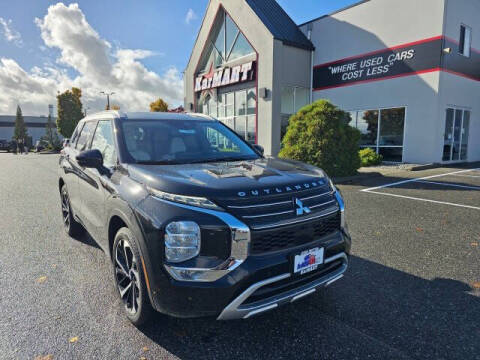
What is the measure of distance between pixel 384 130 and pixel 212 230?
14.0 metres

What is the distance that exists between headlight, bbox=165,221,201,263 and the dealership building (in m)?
13.3

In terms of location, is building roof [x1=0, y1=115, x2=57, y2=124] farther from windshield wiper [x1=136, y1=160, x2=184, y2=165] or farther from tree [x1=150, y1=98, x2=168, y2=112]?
windshield wiper [x1=136, y1=160, x2=184, y2=165]

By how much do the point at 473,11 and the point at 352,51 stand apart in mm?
4907

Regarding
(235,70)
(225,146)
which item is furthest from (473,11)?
(225,146)

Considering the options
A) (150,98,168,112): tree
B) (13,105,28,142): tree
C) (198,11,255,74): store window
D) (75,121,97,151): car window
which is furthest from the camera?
(13,105,28,142): tree

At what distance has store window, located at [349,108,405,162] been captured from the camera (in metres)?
13.6

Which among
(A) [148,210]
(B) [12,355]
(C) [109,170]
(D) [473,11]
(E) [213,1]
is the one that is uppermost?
(E) [213,1]

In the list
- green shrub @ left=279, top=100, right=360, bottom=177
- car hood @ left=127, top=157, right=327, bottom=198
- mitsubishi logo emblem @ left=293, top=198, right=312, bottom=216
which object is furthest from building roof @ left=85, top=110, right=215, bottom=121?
green shrub @ left=279, top=100, right=360, bottom=177

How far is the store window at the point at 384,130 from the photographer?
13648mm

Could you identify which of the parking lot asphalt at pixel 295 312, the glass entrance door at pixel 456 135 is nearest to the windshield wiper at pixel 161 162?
the parking lot asphalt at pixel 295 312

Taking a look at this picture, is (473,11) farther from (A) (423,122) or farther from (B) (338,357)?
(B) (338,357)

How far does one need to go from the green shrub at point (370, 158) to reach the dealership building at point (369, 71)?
870 mm

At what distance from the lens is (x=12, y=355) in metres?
2.30

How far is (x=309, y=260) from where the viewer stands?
2.39 m
